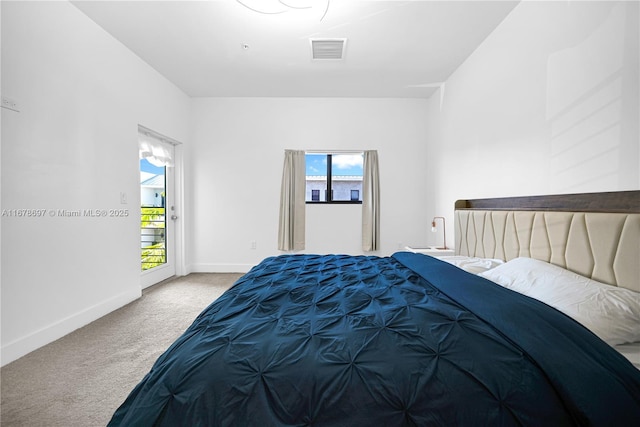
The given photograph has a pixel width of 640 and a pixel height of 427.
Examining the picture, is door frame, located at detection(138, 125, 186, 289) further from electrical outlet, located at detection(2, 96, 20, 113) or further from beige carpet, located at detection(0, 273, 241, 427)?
electrical outlet, located at detection(2, 96, 20, 113)

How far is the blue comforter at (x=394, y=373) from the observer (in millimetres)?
838

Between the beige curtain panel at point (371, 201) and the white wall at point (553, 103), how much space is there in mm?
1347

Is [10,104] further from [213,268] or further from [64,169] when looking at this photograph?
[213,268]

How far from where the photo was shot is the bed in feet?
2.76

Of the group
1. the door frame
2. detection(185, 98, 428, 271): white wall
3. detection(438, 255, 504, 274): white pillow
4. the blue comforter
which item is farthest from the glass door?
detection(438, 255, 504, 274): white pillow

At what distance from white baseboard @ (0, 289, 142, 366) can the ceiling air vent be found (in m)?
3.28

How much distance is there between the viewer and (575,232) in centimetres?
164

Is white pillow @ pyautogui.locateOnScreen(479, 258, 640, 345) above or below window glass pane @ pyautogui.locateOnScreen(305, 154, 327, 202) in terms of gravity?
below

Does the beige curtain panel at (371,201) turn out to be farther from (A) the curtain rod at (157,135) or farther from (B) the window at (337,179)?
(A) the curtain rod at (157,135)

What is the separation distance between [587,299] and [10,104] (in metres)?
3.55

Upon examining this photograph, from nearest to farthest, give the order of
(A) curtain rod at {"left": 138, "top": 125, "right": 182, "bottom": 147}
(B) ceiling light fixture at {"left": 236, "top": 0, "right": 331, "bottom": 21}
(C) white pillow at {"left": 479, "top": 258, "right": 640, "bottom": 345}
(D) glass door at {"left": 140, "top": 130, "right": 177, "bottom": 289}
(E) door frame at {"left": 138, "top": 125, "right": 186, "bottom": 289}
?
(C) white pillow at {"left": 479, "top": 258, "right": 640, "bottom": 345}
(B) ceiling light fixture at {"left": 236, "top": 0, "right": 331, "bottom": 21}
(A) curtain rod at {"left": 138, "top": 125, "right": 182, "bottom": 147}
(D) glass door at {"left": 140, "top": 130, "right": 177, "bottom": 289}
(E) door frame at {"left": 138, "top": 125, "right": 186, "bottom": 289}

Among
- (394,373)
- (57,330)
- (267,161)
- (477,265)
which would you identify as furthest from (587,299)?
(267,161)

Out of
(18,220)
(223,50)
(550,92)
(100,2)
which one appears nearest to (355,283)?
(550,92)

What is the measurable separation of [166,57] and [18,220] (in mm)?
2218
